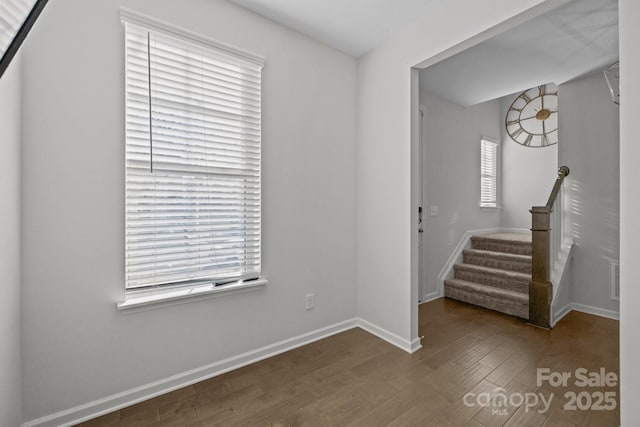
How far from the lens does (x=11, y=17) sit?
604mm

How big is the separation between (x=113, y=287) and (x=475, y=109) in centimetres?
503

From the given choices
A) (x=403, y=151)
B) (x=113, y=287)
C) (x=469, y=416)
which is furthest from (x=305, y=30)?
(x=469, y=416)

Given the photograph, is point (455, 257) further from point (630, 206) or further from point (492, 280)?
point (630, 206)

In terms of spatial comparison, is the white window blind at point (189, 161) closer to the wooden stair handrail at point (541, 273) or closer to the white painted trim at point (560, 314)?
the wooden stair handrail at point (541, 273)

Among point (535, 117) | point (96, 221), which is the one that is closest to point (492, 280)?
point (535, 117)

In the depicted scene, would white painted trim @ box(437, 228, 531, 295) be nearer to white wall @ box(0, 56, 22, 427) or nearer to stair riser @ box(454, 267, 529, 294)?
stair riser @ box(454, 267, 529, 294)

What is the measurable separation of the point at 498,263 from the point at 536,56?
2.38m

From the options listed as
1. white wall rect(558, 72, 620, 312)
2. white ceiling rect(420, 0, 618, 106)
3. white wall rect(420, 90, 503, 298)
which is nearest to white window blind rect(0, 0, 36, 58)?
white ceiling rect(420, 0, 618, 106)

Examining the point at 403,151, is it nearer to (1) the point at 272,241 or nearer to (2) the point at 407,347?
(1) the point at 272,241

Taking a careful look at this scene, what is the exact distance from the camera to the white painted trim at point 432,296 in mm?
3727

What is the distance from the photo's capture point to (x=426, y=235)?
12.4 ft

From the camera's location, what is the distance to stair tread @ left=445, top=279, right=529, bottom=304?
3.15 m

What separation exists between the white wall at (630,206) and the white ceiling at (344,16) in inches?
48.8

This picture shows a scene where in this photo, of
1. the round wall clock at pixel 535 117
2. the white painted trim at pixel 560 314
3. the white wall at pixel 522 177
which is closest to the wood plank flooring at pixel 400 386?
the white painted trim at pixel 560 314
